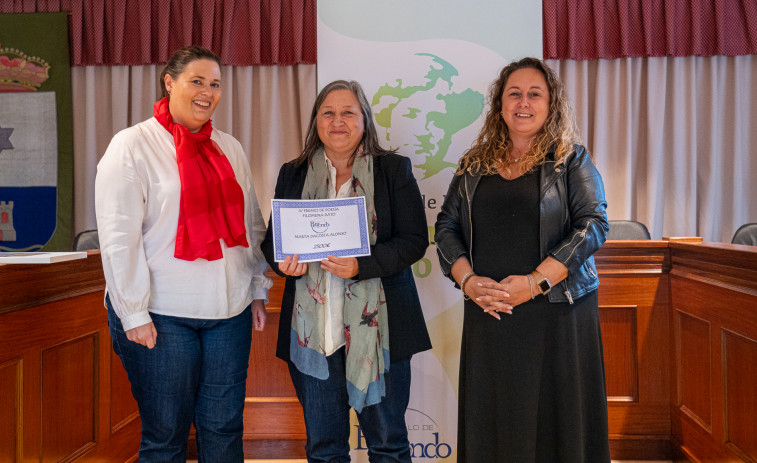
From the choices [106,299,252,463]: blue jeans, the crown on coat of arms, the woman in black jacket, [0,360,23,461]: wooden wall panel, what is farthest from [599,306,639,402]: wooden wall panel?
the crown on coat of arms

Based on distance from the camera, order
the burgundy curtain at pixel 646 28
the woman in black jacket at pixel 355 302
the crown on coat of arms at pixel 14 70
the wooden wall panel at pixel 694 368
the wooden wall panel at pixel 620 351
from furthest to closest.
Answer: the crown on coat of arms at pixel 14 70, the burgundy curtain at pixel 646 28, the wooden wall panel at pixel 620 351, the wooden wall panel at pixel 694 368, the woman in black jacket at pixel 355 302

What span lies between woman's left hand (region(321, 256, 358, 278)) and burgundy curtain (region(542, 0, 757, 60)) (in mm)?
3300

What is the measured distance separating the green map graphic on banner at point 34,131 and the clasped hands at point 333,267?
3.58 m

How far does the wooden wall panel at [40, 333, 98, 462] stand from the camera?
73.6 inches

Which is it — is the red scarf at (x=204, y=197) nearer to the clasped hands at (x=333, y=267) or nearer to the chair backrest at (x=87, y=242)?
the clasped hands at (x=333, y=267)

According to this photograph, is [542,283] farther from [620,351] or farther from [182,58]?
[182,58]

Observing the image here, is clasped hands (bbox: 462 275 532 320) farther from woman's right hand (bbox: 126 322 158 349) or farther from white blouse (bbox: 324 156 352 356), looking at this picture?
woman's right hand (bbox: 126 322 158 349)

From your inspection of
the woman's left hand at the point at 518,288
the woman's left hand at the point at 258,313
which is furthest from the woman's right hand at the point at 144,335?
the woman's left hand at the point at 518,288

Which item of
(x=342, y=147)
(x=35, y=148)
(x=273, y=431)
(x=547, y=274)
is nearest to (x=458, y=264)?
(x=547, y=274)

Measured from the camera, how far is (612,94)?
4.30m

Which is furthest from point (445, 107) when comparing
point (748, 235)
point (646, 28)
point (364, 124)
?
point (646, 28)

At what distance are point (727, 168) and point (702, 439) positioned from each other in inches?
111

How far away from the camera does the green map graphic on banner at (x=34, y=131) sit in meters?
4.34

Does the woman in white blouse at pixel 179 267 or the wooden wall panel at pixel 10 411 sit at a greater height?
the woman in white blouse at pixel 179 267
